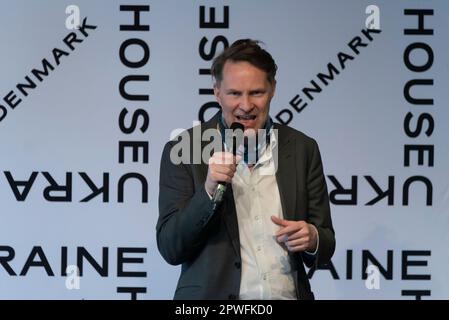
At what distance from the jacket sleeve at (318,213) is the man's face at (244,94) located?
8.4 inches

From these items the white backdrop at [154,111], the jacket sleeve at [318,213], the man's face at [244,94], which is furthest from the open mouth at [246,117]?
the white backdrop at [154,111]

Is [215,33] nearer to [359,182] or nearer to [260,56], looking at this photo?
[359,182]

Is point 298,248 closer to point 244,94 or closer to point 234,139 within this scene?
point 234,139

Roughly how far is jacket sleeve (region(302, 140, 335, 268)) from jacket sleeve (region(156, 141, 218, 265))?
32 cm

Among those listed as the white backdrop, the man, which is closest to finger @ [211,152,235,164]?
the man

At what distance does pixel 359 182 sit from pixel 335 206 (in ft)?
0.54

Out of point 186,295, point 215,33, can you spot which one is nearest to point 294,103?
point 215,33

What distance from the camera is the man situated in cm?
198

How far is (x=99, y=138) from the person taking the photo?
3.44 m

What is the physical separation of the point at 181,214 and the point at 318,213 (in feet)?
1.43

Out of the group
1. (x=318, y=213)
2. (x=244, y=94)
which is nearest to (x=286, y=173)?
(x=318, y=213)

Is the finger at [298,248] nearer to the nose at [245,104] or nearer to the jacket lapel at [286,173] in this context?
the jacket lapel at [286,173]
